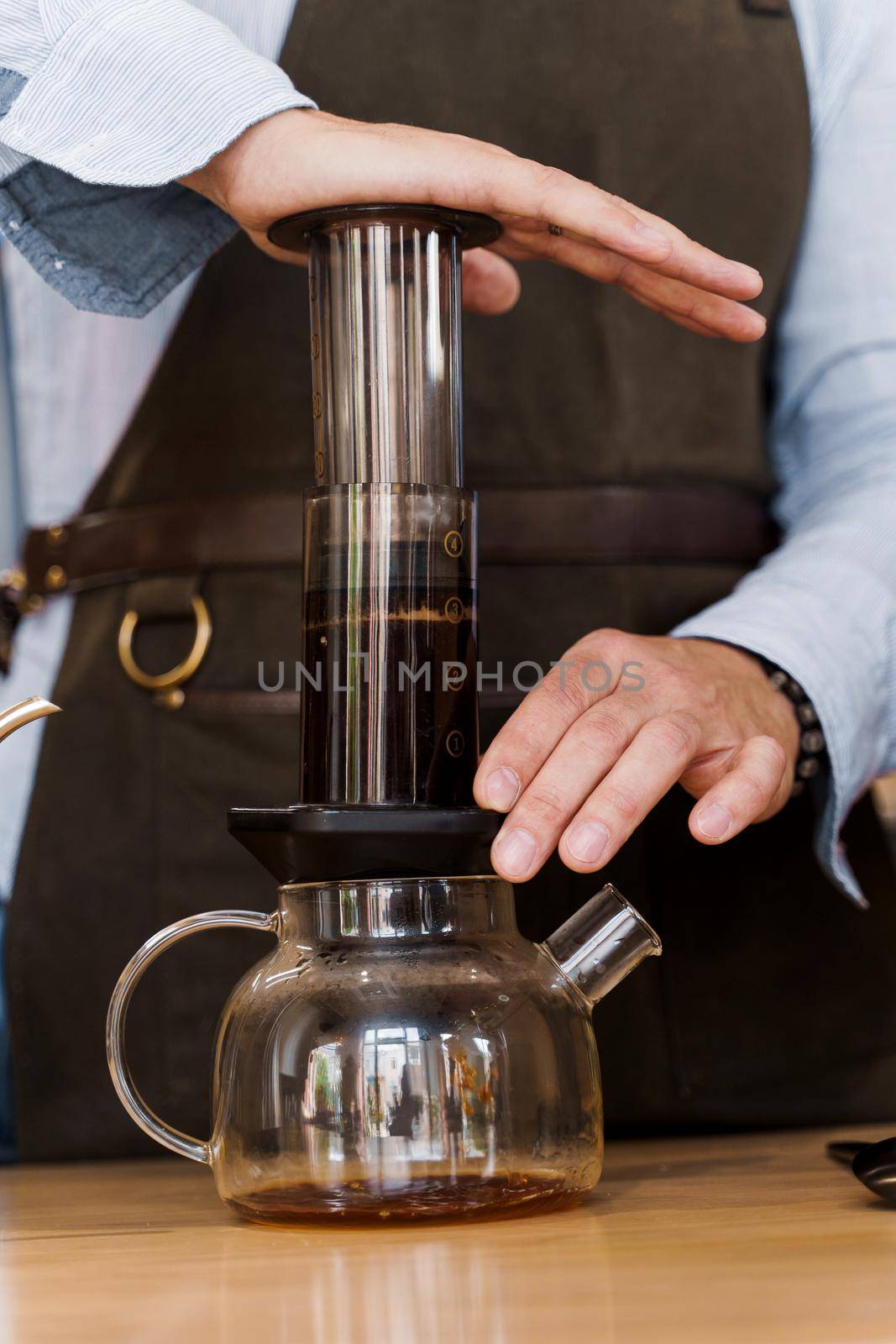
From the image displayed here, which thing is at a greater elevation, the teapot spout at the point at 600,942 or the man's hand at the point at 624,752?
the man's hand at the point at 624,752

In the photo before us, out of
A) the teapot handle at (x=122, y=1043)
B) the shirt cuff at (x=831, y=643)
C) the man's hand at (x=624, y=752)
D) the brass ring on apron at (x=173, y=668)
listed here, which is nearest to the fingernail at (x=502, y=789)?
the man's hand at (x=624, y=752)

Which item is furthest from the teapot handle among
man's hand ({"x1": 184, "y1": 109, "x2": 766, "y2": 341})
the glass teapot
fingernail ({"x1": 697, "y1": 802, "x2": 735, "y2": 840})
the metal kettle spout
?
man's hand ({"x1": 184, "y1": 109, "x2": 766, "y2": 341})

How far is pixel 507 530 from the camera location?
929 mm

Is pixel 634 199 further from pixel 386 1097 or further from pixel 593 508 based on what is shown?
pixel 386 1097

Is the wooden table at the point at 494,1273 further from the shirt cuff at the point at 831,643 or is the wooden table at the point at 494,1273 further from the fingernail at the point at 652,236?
→ the fingernail at the point at 652,236

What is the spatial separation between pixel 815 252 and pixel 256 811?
24.3 inches

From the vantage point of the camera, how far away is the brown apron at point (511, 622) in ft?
3.02

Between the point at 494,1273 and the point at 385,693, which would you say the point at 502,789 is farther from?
the point at 494,1273

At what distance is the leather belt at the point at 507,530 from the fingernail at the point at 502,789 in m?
0.31

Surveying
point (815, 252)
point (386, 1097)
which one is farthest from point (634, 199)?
point (386, 1097)

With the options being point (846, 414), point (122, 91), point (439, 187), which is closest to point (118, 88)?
point (122, 91)

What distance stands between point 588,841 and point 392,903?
0.09 metres

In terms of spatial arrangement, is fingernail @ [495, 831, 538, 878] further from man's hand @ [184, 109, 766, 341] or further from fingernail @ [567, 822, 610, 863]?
man's hand @ [184, 109, 766, 341]

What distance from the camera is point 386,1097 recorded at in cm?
56
